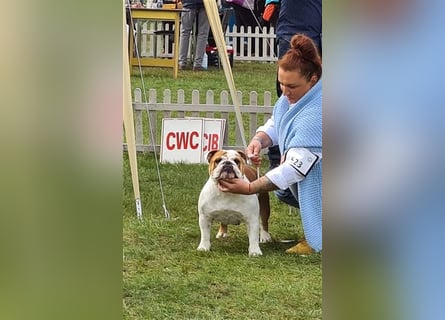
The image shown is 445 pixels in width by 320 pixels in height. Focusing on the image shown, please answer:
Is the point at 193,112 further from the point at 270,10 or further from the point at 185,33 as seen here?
the point at 185,33

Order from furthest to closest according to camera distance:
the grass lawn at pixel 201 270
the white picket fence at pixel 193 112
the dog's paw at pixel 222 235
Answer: the white picket fence at pixel 193 112 → the dog's paw at pixel 222 235 → the grass lawn at pixel 201 270

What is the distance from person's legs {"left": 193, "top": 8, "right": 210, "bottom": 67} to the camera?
32.2ft

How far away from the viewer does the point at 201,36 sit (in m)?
9.89

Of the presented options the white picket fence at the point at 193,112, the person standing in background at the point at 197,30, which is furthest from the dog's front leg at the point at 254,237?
the person standing in background at the point at 197,30

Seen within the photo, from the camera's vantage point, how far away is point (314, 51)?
10.9 feet

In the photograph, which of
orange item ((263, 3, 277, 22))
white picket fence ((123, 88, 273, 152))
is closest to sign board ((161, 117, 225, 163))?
white picket fence ((123, 88, 273, 152))

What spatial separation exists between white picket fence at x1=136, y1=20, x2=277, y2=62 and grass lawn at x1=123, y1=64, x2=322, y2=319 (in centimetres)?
658

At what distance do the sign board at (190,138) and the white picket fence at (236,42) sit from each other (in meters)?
5.66

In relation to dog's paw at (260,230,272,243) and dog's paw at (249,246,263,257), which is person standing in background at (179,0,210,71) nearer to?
dog's paw at (260,230,272,243)

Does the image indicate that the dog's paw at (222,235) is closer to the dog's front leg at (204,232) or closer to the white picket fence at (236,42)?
the dog's front leg at (204,232)

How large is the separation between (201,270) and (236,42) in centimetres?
903

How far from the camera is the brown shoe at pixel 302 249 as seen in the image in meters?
3.61

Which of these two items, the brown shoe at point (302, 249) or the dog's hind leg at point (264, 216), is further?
the dog's hind leg at point (264, 216)
